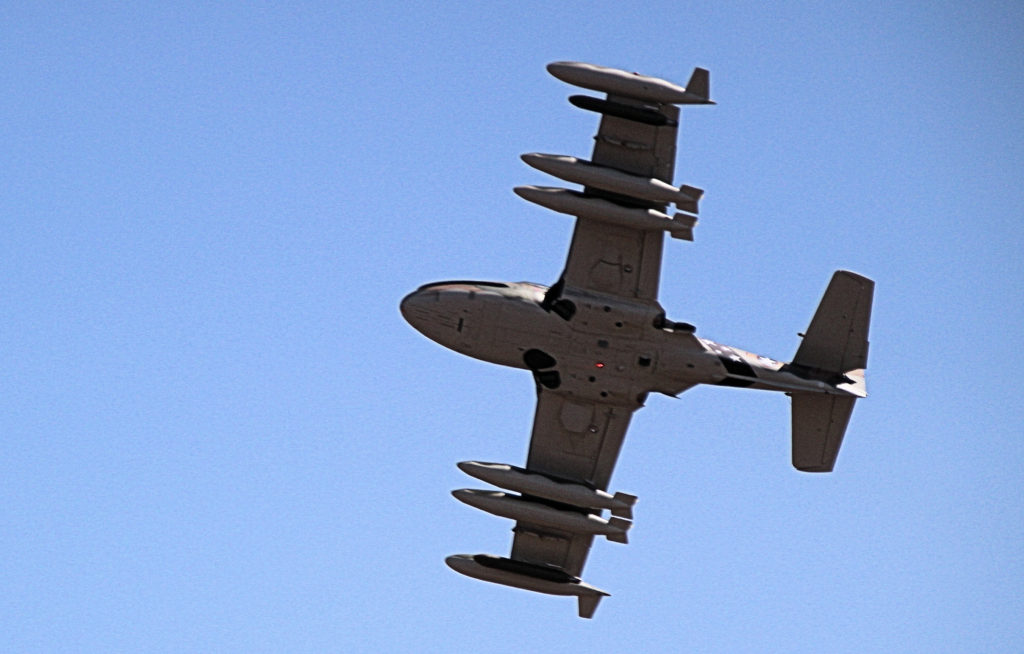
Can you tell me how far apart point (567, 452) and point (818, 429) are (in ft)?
21.4

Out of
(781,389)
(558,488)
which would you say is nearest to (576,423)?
(558,488)

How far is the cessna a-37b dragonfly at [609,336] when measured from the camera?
1772 inches

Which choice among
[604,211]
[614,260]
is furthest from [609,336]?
[604,211]

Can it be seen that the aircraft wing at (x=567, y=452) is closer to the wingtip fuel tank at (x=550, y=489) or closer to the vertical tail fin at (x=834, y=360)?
the wingtip fuel tank at (x=550, y=489)

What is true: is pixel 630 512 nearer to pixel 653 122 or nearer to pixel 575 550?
pixel 575 550

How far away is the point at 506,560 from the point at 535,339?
20.5 ft

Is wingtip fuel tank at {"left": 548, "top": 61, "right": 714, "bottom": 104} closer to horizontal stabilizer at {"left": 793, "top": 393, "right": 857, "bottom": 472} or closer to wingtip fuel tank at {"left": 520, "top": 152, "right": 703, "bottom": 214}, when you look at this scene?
wingtip fuel tank at {"left": 520, "top": 152, "right": 703, "bottom": 214}

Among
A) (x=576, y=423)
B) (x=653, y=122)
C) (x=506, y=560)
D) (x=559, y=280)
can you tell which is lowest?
(x=506, y=560)

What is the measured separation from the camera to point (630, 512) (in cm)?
4762

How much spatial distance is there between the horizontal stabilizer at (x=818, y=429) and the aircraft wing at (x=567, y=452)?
14.3 ft

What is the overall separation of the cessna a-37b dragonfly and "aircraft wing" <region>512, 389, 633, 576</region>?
52 millimetres

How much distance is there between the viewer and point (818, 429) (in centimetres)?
4738

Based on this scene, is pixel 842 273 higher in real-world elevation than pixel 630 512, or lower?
higher

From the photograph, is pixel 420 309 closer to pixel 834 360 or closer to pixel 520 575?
pixel 520 575
